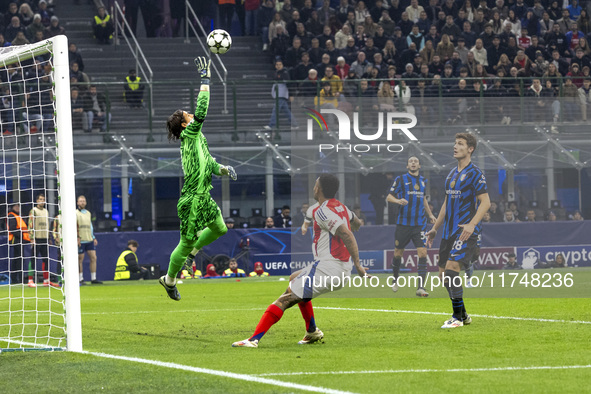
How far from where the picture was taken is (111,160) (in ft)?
87.6

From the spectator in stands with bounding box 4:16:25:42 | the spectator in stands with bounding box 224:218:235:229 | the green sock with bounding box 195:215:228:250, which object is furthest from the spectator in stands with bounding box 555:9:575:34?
the green sock with bounding box 195:215:228:250

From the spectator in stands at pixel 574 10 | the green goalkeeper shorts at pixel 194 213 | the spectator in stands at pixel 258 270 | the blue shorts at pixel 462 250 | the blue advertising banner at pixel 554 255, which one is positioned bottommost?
the spectator in stands at pixel 258 270

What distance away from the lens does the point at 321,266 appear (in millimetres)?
9984

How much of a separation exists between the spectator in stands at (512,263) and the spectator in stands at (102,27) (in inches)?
780

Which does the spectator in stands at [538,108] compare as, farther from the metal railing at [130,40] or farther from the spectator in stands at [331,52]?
the metal railing at [130,40]

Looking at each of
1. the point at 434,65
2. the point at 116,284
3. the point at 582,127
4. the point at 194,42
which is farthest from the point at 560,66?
the point at 116,284

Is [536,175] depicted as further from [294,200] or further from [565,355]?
[565,355]

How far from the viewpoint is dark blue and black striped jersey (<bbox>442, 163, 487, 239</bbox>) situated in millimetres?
12258

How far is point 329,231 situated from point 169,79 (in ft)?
75.1

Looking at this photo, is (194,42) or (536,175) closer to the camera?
(536,175)

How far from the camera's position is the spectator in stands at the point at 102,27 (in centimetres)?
3231

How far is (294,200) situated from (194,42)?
18078 mm

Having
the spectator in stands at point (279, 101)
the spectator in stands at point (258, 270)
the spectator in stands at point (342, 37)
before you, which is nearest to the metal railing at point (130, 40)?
the spectator in stands at point (279, 101)

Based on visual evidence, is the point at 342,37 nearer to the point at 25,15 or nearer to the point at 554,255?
the point at 25,15
